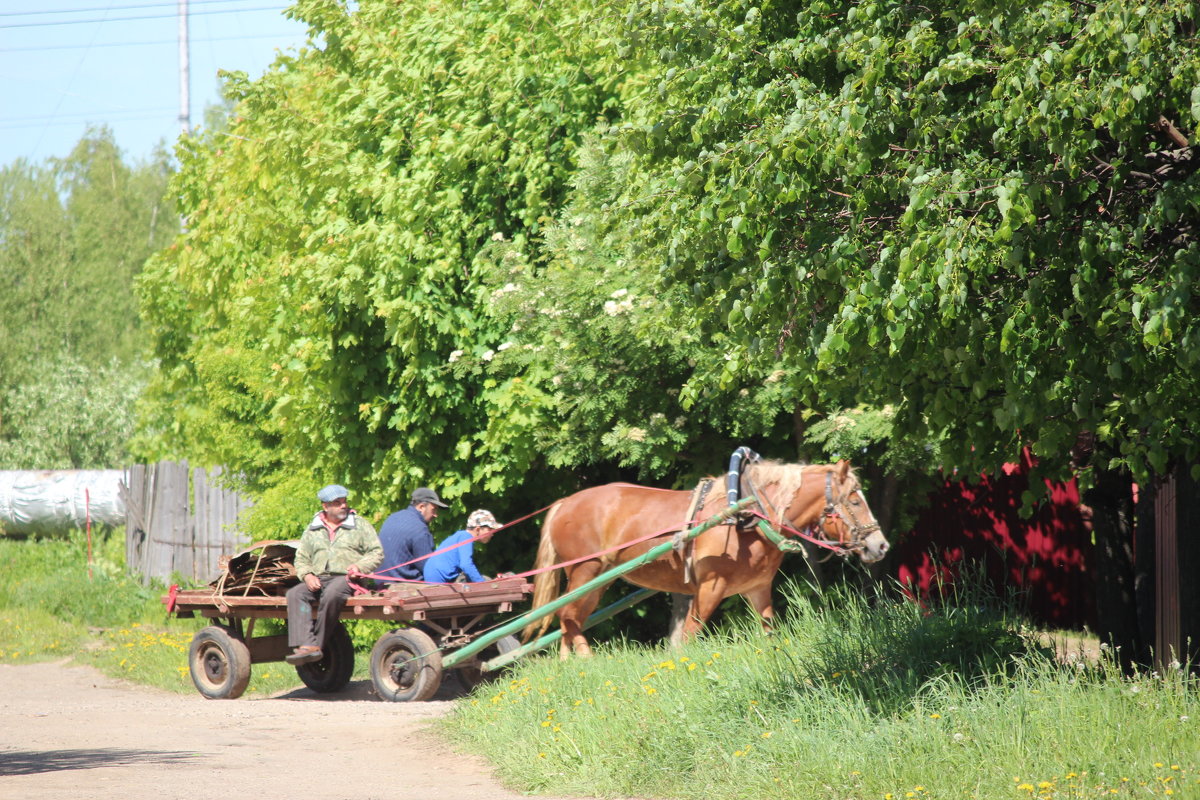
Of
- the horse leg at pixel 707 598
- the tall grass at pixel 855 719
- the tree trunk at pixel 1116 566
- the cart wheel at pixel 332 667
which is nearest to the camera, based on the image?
the tall grass at pixel 855 719

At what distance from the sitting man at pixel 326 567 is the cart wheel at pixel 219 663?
37.3 inches

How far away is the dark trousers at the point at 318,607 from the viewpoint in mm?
10961

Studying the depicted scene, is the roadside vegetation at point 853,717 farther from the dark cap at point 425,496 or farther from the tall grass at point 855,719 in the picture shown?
the dark cap at point 425,496

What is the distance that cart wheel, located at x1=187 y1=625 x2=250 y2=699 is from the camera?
11781 mm

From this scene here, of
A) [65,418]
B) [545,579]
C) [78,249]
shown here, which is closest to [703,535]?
[545,579]

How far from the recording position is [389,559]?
11688 mm

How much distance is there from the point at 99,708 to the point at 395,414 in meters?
3.71

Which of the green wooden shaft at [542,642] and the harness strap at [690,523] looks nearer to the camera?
the harness strap at [690,523]

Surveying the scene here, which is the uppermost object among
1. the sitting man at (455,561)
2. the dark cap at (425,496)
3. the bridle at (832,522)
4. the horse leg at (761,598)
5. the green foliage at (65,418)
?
the green foliage at (65,418)

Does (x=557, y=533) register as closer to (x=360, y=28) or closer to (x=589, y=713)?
(x=589, y=713)

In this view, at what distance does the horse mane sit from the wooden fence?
32.6 ft

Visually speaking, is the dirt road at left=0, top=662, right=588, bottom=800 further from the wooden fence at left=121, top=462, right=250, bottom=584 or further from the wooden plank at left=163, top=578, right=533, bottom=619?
the wooden fence at left=121, top=462, right=250, bottom=584

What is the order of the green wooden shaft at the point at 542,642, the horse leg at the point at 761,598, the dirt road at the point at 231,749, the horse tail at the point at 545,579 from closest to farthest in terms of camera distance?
the dirt road at the point at 231,749
the horse leg at the point at 761,598
the green wooden shaft at the point at 542,642
the horse tail at the point at 545,579

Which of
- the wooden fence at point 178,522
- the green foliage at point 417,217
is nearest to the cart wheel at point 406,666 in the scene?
the green foliage at point 417,217
